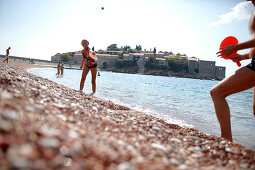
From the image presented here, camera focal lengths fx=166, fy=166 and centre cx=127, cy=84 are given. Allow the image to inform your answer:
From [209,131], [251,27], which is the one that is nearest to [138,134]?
[251,27]

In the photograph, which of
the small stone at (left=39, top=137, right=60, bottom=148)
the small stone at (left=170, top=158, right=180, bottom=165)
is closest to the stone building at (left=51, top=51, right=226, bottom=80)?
the small stone at (left=170, top=158, right=180, bottom=165)

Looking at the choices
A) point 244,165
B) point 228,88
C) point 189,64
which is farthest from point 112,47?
point 244,165

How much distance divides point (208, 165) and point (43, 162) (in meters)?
1.83

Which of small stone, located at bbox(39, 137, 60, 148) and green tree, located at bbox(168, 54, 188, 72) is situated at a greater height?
green tree, located at bbox(168, 54, 188, 72)

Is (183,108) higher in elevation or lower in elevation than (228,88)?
lower

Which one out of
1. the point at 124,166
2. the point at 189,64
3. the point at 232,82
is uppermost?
the point at 189,64

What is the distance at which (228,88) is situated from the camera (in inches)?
114

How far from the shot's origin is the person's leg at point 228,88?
276 centimetres

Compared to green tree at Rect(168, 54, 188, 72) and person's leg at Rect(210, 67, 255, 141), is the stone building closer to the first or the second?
green tree at Rect(168, 54, 188, 72)

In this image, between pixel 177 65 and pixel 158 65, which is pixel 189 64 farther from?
pixel 158 65

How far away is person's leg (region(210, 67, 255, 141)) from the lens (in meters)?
2.76

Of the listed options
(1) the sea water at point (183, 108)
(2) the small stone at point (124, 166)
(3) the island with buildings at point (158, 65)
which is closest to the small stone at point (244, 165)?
(2) the small stone at point (124, 166)

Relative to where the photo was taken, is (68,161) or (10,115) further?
(10,115)

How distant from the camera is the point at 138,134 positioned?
2555 millimetres
